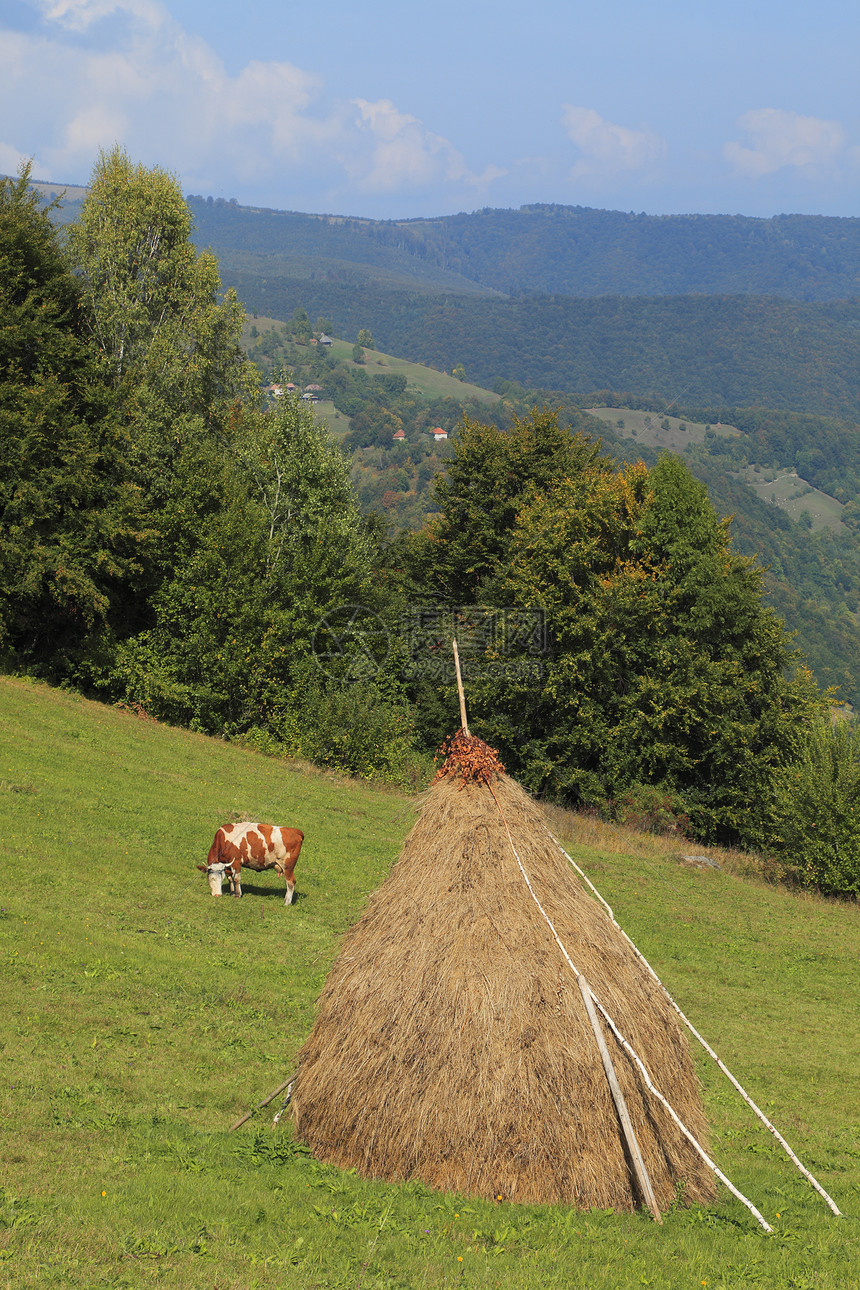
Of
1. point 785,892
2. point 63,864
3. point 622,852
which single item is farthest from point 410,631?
point 63,864

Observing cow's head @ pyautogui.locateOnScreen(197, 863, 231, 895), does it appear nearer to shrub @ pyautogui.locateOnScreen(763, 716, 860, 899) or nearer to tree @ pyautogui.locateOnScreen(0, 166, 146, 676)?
tree @ pyautogui.locateOnScreen(0, 166, 146, 676)

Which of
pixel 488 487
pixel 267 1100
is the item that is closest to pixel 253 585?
pixel 488 487

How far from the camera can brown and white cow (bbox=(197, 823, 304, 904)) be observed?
20.0m

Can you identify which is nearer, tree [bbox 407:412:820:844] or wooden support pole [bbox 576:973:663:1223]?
wooden support pole [bbox 576:973:663:1223]

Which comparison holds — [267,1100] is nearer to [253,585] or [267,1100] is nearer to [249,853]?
[249,853]

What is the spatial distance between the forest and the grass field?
1160 cm

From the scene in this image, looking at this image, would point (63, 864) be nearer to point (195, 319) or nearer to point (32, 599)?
point (32, 599)

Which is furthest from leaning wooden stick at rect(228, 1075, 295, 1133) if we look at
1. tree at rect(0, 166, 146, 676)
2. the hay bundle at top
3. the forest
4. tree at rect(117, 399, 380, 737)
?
tree at rect(117, 399, 380, 737)

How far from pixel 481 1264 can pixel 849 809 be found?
27268mm

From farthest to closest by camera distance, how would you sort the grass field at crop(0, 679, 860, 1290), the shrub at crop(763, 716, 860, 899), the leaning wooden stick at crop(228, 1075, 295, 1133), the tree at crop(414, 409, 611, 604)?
the tree at crop(414, 409, 611, 604)
the shrub at crop(763, 716, 860, 899)
the leaning wooden stick at crop(228, 1075, 295, 1133)
the grass field at crop(0, 679, 860, 1290)

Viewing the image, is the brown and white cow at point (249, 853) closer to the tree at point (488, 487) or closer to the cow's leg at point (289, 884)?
the cow's leg at point (289, 884)

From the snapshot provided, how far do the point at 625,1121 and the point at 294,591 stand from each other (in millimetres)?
34619

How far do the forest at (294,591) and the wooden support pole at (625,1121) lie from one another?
27.5 meters

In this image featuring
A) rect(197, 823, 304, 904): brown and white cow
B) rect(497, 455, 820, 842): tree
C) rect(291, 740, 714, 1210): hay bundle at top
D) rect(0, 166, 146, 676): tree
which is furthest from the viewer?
rect(497, 455, 820, 842): tree
